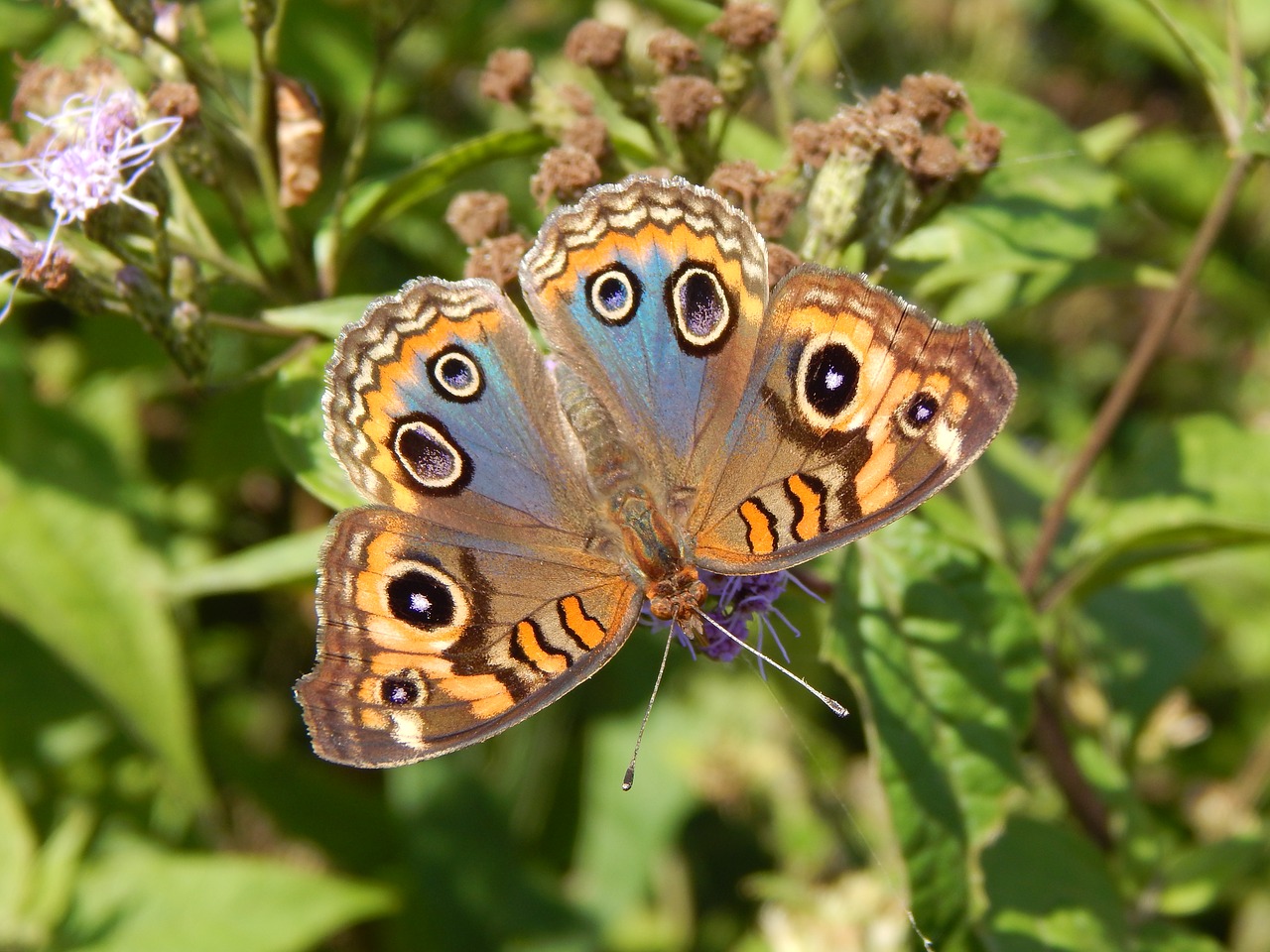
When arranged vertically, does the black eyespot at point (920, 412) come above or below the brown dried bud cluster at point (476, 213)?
below

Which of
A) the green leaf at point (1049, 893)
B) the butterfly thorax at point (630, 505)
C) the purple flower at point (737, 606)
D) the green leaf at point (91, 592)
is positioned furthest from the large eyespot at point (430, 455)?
the green leaf at point (1049, 893)

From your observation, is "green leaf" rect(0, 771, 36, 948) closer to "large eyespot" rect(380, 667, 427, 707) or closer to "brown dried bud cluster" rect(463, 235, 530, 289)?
"large eyespot" rect(380, 667, 427, 707)

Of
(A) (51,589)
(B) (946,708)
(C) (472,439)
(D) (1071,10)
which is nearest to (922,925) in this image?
(B) (946,708)

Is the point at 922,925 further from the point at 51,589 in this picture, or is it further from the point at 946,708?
the point at 51,589

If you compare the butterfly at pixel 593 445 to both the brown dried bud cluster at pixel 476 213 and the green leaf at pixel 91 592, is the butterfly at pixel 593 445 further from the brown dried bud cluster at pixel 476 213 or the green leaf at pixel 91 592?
the green leaf at pixel 91 592

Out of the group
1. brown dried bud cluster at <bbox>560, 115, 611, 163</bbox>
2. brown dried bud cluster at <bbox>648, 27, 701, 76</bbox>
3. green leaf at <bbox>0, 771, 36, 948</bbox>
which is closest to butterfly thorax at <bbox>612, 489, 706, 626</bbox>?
brown dried bud cluster at <bbox>560, 115, 611, 163</bbox>

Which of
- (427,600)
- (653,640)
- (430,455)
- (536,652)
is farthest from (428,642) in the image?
(653,640)

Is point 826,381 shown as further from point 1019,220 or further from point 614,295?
point 1019,220
